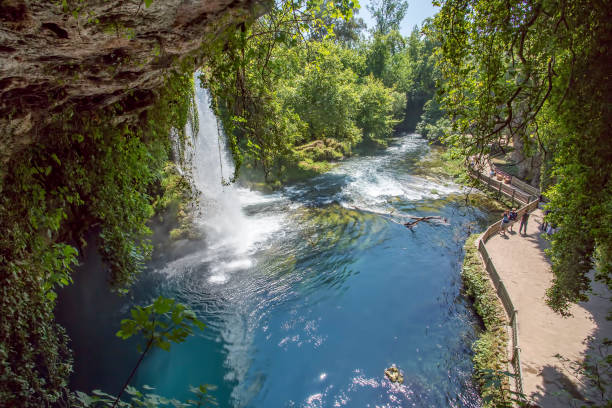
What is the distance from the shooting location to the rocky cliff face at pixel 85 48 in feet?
8.92

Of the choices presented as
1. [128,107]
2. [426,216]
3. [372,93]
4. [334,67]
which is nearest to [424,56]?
[372,93]

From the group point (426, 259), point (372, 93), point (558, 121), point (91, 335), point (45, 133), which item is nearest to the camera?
point (45, 133)

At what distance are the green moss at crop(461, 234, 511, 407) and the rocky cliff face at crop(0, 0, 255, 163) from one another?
26.2 feet

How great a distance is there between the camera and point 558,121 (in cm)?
505

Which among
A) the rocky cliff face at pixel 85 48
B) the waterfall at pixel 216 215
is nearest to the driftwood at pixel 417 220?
the waterfall at pixel 216 215

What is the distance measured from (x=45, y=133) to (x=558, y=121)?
314 inches

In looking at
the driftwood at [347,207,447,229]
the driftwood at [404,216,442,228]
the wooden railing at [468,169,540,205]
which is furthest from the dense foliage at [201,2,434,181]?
the wooden railing at [468,169,540,205]

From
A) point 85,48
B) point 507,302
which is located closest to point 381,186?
point 507,302

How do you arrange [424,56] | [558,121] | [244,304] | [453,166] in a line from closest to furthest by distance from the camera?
[558,121], [244,304], [453,166], [424,56]

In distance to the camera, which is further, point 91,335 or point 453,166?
point 453,166

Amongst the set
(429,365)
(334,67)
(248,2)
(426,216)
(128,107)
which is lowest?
(429,365)

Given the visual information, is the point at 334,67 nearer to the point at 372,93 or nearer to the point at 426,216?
the point at 372,93

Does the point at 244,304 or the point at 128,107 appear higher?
the point at 128,107

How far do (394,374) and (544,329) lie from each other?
4.61 meters
